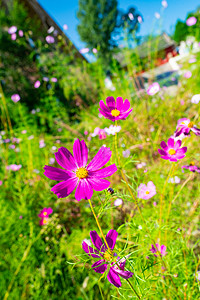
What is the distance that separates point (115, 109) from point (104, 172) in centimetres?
19

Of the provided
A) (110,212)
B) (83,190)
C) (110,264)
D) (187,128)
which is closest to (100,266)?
(110,264)

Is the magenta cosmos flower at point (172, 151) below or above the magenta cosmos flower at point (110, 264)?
above

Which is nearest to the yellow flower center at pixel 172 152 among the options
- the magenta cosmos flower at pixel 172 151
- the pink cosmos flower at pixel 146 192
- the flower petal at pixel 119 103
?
the magenta cosmos flower at pixel 172 151

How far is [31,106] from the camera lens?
4.21 meters

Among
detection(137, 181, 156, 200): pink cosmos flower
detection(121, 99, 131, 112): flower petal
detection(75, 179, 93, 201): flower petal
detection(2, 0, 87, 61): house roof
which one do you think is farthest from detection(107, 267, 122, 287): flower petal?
detection(2, 0, 87, 61): house roof

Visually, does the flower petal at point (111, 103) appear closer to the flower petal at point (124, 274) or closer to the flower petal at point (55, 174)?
the flower petal at point (55, 174)

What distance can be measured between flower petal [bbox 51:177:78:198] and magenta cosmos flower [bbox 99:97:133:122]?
19 centimetres

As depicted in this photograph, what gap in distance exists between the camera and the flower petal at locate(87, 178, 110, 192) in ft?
1.35

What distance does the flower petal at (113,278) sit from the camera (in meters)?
0.44

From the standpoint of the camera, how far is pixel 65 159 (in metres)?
0.48

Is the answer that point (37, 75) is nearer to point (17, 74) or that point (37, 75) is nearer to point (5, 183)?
point (17, 74)

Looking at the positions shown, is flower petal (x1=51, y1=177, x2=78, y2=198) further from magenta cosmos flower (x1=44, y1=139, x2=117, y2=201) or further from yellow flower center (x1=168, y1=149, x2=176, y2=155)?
yellow flower center (x1=168, y1=149, x2=176, y2=155)

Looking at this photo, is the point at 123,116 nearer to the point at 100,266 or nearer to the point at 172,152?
the point at 172,152

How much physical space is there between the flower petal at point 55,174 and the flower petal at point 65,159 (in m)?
0.02
